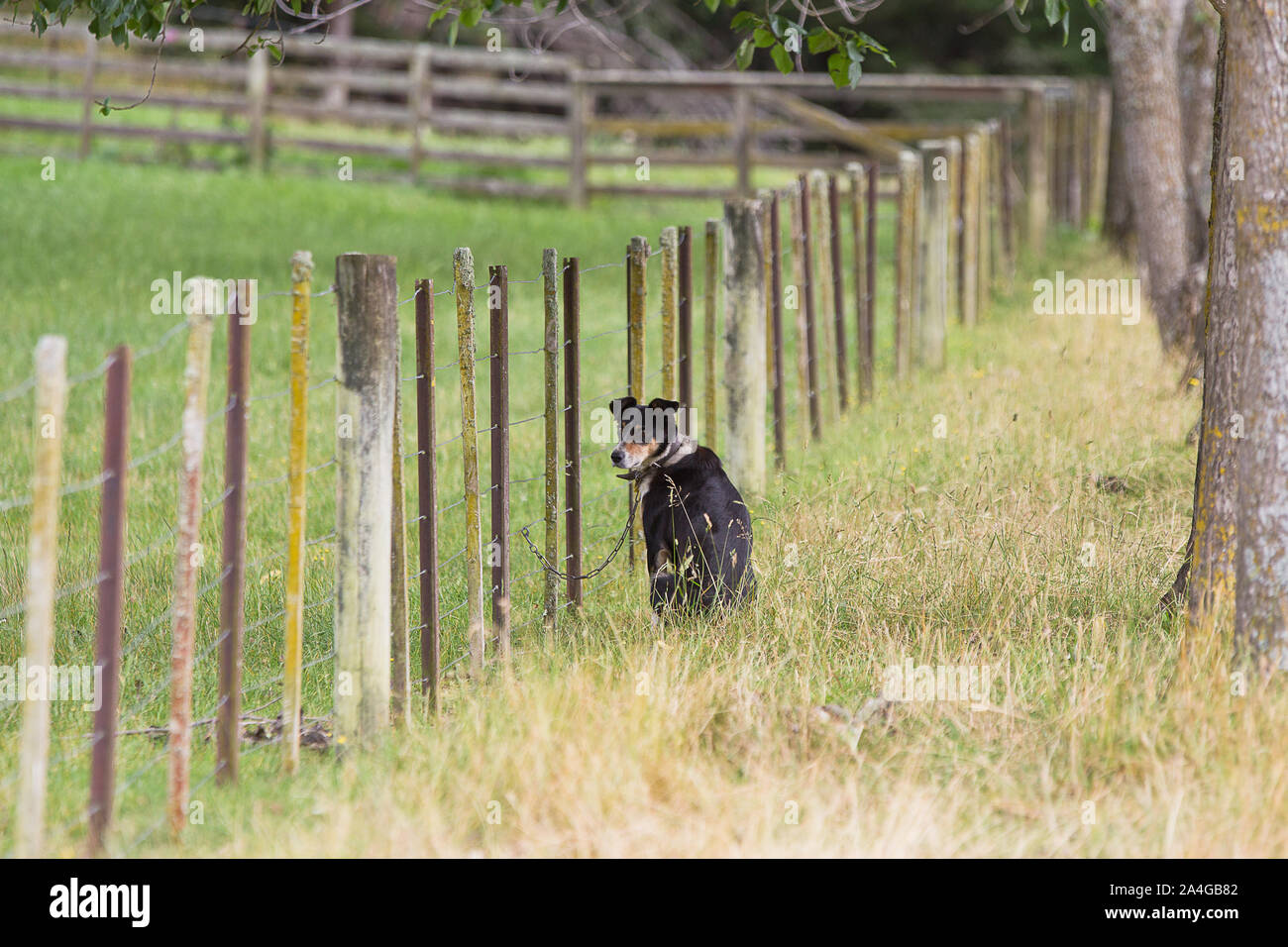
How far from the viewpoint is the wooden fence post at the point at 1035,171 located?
51.7ft

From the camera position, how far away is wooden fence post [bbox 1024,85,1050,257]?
15.8 metres

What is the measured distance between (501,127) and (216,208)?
490 cm

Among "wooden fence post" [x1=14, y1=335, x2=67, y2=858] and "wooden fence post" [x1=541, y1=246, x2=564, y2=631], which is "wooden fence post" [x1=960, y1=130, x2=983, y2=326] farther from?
"wooden fence post" [x1=14, y1=335, x2=67, y2=858]

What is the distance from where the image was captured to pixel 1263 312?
15.0ft

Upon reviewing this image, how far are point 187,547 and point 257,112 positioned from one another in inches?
702

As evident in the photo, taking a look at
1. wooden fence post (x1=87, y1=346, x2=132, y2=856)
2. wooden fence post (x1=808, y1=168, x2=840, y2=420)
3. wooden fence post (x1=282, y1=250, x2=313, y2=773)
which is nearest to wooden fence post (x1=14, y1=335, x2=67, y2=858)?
wooden fence post (x1=87, y1=346, x2=132, y2=856)

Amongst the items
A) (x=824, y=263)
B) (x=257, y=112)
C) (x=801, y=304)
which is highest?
(x=257, y=112)

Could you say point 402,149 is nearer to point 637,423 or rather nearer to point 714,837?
point 637,423

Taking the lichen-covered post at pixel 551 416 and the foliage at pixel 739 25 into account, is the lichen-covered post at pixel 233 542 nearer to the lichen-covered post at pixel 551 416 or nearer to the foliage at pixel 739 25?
the lichen-covered post at pixel 551 416

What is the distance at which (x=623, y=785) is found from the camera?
4.00 meters

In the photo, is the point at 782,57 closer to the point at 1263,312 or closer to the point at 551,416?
the point at 551,416

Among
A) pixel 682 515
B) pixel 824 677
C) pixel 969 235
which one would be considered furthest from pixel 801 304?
pixel 969 235

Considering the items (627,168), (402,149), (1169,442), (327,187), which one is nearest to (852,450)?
(1169,442)

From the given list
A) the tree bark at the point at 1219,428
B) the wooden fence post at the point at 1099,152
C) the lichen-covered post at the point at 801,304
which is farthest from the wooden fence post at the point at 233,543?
the wooden fence post at the point at 1099,152
